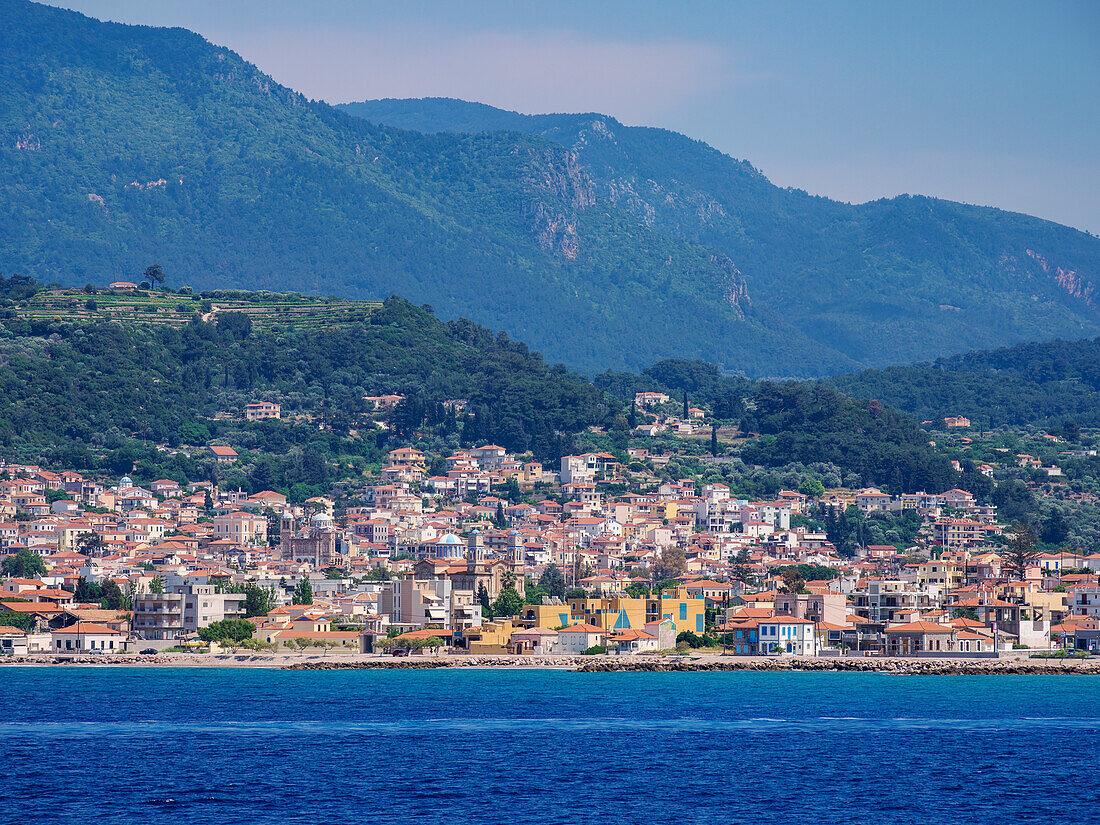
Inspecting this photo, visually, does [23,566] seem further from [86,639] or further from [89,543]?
[86,639]

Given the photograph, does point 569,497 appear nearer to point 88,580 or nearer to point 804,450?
point 804,450

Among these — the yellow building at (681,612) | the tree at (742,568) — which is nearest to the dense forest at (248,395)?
the tree at (742,568)

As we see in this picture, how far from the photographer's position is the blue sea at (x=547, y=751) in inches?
1818

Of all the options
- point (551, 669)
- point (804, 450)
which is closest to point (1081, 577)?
point (551, 669)

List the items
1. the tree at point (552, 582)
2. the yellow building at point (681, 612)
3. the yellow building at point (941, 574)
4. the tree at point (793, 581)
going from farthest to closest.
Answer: the yellow building at point (941, 574) → the tree at point (552, 582) → the tree at point (793, 581) → the yellow building at point (681, 612)

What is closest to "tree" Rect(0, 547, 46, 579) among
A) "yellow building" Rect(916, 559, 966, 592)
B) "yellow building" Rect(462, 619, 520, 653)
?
"yellow building" Rect(462, 619, 520, 653)

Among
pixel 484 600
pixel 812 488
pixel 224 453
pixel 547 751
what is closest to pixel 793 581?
pixel 484 600

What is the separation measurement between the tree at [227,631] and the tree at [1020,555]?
148 feet

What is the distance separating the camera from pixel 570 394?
184375 mm

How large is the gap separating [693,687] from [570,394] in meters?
Answer: 106

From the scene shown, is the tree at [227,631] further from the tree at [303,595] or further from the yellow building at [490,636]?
the yellow building at [490,636]

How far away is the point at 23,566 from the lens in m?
115

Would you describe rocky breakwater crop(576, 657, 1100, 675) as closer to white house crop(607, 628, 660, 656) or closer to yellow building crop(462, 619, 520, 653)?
white house crop(607, 628, 660, 656)

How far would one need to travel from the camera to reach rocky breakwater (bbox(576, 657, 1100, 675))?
8644 cm
